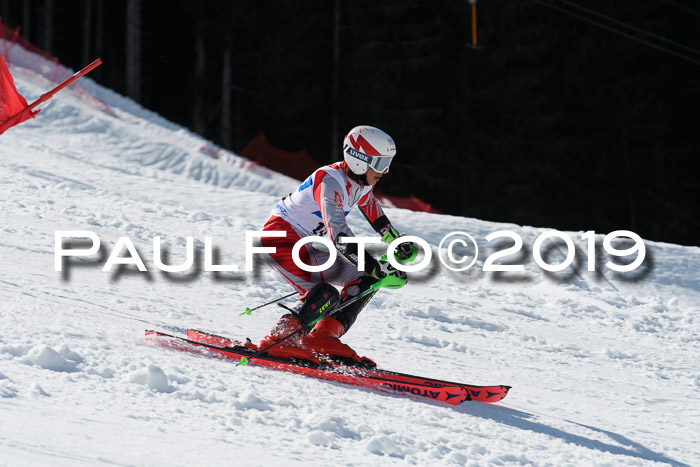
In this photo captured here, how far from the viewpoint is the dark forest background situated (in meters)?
24.8

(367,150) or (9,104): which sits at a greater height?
(9,104)

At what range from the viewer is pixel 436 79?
2639 cm

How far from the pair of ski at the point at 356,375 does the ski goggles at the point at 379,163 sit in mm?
1179

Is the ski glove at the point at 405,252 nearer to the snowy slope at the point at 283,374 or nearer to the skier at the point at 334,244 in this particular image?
the skier at the point at 334,244

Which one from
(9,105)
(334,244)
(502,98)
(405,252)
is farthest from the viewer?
(502,98)

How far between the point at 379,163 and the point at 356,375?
125 cm

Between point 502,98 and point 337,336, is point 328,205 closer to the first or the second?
point 337,336

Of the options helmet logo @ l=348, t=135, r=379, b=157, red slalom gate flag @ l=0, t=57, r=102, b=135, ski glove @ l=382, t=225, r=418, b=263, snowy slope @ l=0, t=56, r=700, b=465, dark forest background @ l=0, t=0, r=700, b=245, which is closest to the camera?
snowy slope @ l=0, t=56, r=700, b=465

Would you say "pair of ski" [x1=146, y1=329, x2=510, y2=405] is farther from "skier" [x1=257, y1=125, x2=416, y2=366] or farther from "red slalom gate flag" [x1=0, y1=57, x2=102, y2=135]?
"red slalom gate flag" [x1=0, y1=57, x2=102, y2=135]

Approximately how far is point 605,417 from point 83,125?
11064mm

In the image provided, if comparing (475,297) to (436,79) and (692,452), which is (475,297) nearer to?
(692,452)

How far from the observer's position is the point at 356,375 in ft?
14.8

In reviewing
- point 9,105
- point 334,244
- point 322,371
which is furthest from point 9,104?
point 322,371

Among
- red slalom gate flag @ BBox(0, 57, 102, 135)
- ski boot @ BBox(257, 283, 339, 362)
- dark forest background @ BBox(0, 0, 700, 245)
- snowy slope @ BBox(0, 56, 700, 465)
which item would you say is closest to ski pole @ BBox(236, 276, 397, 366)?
ski boot @ BBox(257, 283, 339, 362)
